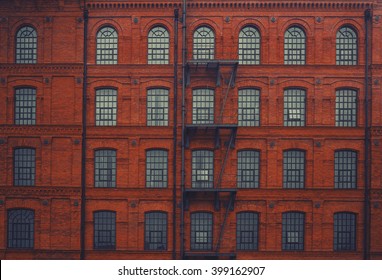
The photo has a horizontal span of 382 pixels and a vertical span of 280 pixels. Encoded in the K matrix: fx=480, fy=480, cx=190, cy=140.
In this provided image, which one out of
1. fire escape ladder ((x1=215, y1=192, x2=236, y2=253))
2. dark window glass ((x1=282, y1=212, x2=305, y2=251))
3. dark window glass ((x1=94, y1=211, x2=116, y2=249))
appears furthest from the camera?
dark window glass ((x1=94, y1=211, x2=116, y2=249))

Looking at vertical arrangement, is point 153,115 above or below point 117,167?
above

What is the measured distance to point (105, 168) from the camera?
26.1 metres

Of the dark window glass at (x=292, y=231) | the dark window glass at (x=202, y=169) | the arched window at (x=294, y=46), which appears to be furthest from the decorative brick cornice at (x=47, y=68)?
the dark window glass at (x=292, y=231)

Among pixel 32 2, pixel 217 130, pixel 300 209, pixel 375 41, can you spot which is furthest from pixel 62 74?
pixel 375 41

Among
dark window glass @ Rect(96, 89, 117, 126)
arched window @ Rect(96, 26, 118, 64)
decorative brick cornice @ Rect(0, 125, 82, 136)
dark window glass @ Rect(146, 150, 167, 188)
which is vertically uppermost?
arched window @ Rect(96, 26, 118, 64)

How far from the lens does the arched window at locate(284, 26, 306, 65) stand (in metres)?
26.3

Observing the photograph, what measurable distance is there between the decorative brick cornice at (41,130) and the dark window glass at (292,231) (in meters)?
12.1

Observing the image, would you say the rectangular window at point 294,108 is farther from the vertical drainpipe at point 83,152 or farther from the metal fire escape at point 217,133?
the vertical drainpipe at point 83,152

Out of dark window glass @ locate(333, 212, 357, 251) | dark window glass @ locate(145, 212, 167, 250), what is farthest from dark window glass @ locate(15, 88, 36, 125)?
dark window glass @ locate(333, 212, 357, 251)

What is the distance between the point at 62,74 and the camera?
85.4 feet

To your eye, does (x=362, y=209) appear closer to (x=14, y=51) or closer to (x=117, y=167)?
(x=117, y=167)

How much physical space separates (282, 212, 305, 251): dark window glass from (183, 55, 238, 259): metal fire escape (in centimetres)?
295

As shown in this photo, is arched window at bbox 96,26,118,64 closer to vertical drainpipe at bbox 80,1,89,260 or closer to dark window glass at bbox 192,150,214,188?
vertical drainpipe at bbox 80,1,89,260

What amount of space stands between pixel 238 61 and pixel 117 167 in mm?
8596
